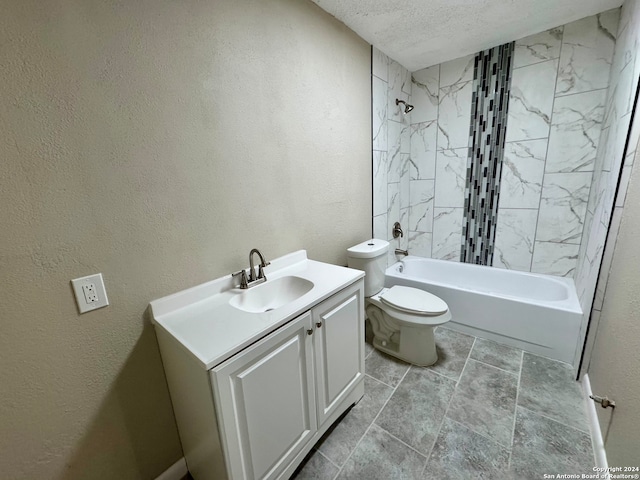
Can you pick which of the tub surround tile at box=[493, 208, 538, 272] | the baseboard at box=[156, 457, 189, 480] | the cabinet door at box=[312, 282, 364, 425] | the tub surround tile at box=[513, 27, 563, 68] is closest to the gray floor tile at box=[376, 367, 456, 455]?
the cabinet door at box=[312, 282, 364, 425]

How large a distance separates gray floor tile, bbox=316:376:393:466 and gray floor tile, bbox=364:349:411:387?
7 centimetres

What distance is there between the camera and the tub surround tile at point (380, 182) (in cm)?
234

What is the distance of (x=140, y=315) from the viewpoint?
1064 mm

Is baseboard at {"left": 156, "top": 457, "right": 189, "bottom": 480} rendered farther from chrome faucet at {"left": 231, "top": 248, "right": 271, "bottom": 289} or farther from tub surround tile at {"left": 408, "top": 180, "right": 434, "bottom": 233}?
tub surround tile at {"left": 408, "top": 180, "right": 434, "bottom": 233}

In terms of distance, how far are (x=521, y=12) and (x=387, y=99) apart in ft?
3.32

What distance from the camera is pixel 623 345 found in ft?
3.60

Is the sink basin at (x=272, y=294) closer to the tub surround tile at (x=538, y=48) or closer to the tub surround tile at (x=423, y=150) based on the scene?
the tub surround tile at (x=423, y=150)

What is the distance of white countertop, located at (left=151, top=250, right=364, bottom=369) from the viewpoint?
0.89m

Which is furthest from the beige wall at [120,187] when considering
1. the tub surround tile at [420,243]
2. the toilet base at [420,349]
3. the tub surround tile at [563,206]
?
the tub surround tile at [563,206]

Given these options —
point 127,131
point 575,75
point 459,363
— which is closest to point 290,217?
point 127,131

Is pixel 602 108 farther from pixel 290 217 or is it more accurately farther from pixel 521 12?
pixel 290 217

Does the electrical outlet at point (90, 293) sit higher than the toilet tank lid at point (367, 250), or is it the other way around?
the electrical outlet at point (90, 293)

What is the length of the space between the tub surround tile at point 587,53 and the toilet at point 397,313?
1.93 meters

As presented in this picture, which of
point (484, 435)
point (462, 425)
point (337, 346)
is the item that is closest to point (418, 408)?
point (462, 425)
